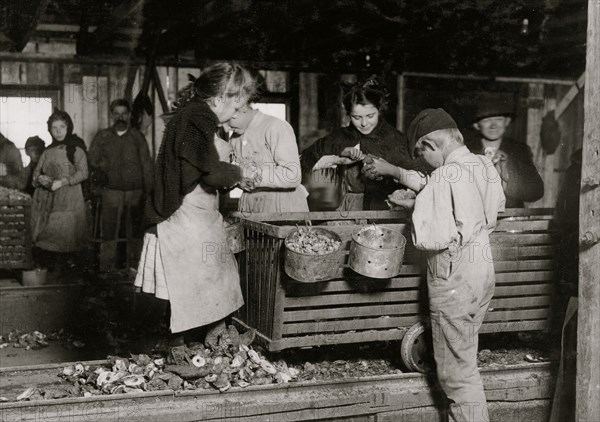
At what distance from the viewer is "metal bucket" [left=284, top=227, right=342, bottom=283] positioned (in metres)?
3.99

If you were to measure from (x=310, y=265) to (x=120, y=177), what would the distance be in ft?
19.5

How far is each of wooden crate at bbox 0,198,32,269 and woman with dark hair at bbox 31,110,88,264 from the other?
0.54m

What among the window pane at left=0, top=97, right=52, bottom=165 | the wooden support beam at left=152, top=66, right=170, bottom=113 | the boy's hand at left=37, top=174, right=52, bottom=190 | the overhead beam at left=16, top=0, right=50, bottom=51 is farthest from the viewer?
the window pane at left=0, top=97, right=52, bottom=165

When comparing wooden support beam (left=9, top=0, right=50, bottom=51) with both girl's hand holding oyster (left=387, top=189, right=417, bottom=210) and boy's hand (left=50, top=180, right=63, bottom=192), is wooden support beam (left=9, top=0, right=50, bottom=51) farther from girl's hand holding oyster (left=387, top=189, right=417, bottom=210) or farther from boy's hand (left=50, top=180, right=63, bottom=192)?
girl's hand holding oyster (left=387, top=189, right=417, bottom=210)

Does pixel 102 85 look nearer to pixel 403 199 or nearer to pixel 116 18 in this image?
pixel 116 18

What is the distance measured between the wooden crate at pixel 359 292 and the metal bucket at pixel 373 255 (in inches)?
3.4

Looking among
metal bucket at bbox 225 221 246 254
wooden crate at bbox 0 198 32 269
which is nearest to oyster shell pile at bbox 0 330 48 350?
wooden crate at bbox 0 198 32 269

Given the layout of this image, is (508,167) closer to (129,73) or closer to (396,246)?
(396,246)

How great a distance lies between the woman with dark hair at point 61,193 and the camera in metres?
8.61

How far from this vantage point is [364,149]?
5.40 m

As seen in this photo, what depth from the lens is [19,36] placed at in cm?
963

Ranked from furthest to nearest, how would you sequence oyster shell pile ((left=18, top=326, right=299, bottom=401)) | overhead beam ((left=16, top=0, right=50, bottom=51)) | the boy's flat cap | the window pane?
the window pane < overhead beam ((left=16, top=0, right=50, bottom=51)) < oyster shell pile ((left=18, top=326, right=299, bottom=401)) < the boy's flat cap

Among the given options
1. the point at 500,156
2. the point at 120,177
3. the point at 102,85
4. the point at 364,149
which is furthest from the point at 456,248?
the point at 102,85

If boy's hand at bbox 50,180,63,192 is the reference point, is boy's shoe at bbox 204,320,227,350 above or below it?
below
